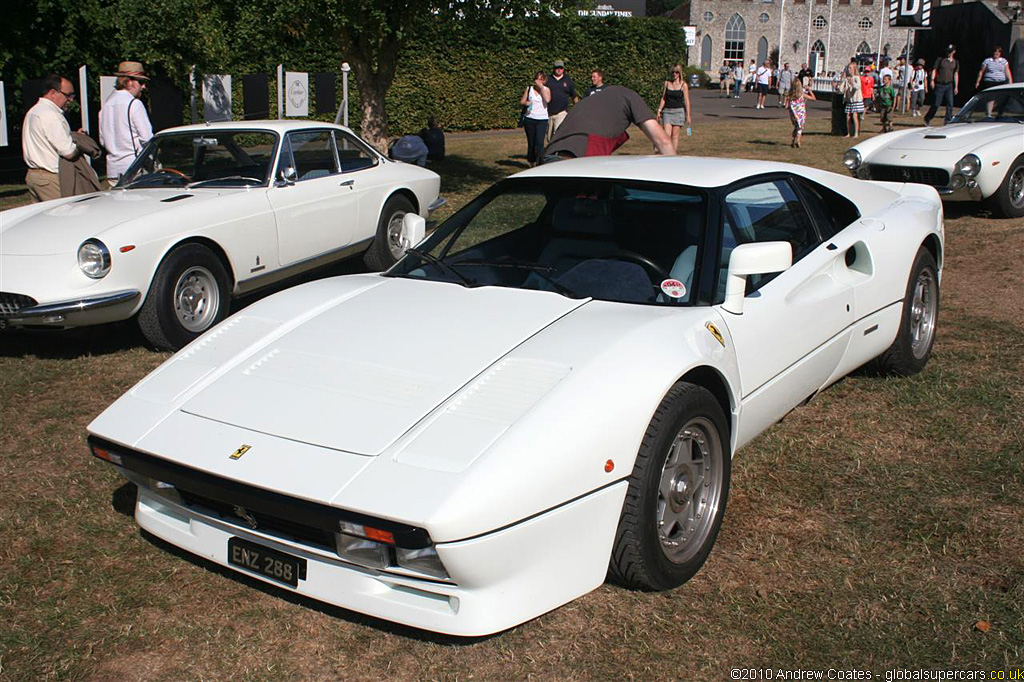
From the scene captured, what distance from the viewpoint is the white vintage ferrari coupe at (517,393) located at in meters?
2.66

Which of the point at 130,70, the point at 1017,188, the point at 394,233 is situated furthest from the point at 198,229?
the point at 1017,188

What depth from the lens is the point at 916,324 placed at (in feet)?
17.0

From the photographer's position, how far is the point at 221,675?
9.26 feet

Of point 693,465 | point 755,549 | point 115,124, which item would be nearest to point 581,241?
point 693,465

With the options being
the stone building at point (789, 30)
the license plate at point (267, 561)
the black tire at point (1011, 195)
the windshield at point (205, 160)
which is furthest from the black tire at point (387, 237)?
the stone building at point (789, 30)

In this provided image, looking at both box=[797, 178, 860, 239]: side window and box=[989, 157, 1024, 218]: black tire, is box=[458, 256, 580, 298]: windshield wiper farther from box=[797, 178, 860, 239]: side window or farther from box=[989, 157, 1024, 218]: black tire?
box=[989, 157, 1024, 218]: black tire

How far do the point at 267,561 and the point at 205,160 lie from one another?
5018 millimetres

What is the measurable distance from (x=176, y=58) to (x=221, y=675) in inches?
627

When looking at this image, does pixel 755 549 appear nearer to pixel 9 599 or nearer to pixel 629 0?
pixel 9 599

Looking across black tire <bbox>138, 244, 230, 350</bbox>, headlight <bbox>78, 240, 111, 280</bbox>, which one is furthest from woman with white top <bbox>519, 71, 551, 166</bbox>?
headlight <bbox>78, 240, 111, 280</bbox>

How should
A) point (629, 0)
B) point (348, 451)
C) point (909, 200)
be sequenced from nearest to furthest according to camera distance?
point (348, 451)
point (909, 200)
point (629, 0)

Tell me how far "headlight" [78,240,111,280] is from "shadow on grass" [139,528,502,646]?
285 centimetres

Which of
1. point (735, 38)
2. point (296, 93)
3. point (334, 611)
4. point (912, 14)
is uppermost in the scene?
point (735, 38)

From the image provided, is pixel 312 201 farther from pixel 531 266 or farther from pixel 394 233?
pixel 531 266
